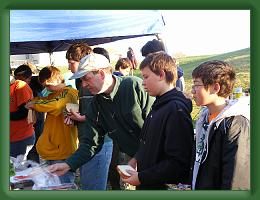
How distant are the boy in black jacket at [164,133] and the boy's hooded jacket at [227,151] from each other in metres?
0.09

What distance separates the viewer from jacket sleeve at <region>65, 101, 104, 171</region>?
7.90 ft

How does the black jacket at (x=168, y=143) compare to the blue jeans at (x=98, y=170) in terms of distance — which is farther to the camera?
the blue jeans at (x=98, y=170)

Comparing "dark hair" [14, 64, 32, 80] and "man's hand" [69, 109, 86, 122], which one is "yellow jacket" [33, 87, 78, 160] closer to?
"man's hand" [69, 109, 86, 122]

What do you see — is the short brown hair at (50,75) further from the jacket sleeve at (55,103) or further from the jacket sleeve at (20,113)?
the jacket sleeve at (20,113)

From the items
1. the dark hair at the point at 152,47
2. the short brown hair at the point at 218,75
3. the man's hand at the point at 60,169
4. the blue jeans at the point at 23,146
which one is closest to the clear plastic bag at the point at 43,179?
the man's hand at the point at 60,169

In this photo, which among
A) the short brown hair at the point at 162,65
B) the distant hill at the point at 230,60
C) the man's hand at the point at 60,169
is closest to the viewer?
the short brown hair at the point at 162,65

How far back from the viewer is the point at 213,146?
5.95 feet

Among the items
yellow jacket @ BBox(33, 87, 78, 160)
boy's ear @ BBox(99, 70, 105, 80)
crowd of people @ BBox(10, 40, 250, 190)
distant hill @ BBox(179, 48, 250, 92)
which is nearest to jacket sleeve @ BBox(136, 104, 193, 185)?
crowd of people @ BBox(10, 40, 250, 190)

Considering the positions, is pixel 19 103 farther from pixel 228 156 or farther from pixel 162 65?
pixel 228 156

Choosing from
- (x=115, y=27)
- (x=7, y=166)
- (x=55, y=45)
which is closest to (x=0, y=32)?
(x=7, y=166)

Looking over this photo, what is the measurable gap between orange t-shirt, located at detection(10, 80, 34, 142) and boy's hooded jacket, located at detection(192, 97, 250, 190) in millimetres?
2171

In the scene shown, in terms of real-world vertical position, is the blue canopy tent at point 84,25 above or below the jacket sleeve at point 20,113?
above
